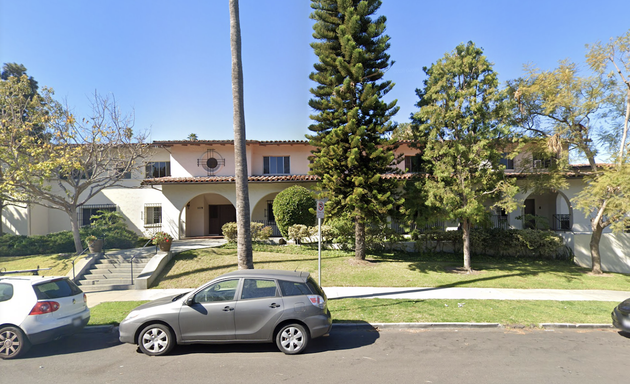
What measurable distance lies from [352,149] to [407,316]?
6580mm

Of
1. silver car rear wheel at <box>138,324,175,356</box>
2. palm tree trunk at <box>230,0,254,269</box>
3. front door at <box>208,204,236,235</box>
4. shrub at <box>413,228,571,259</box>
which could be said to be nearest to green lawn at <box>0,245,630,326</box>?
shrub at <box>413,228,571,259</box>

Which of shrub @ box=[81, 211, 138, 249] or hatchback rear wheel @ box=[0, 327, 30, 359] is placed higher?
shrub @ box=[81, 211, 138, 249]

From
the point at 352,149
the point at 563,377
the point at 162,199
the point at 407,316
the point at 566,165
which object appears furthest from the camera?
the point at 162,199

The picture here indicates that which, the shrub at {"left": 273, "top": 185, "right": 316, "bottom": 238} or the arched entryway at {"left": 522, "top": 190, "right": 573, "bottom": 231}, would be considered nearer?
the shrub at {"left": 273, "top": 185, "right": 316, "bottom": 238}

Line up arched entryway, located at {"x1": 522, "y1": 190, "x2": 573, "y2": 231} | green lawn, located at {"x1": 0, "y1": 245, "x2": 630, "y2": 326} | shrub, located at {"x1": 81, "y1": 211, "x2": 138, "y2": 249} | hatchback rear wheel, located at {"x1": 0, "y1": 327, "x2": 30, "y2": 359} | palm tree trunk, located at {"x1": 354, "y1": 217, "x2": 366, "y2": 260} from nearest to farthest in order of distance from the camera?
1. hatchback rear wheel, located at {"x1": 0, "y1": 327, "x2": 30, "y2": 359}
2. green lawn, located at {"x1": 0, "y1": 245, "x2": 630, "y2": 326}
3. palm tree trunk, located at {"x1": 354, "y1": 217, "x2": 366, "y2": 260}
4. shrub, located at {"x1": 81, "y1": 211, "x2": 138, "y2": 249}
5. arched entryway, located at {"x1": 522, "y1": 190, "x2": 573, "y2": 231}

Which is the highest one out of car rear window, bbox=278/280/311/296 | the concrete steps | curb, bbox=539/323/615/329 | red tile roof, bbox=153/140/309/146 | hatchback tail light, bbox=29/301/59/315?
red tile roof, bbox=153/140/309/146

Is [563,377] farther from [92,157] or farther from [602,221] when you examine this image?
[92,157]

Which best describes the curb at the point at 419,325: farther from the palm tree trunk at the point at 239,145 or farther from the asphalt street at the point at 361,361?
the palm tree trunk at the point at 239,145

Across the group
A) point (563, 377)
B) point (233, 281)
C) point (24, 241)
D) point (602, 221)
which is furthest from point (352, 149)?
point (24, 241)

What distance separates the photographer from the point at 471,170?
13.3 m

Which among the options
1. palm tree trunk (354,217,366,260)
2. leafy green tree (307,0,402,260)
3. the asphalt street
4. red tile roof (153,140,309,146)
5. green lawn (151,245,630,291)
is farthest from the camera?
red tile roof (153,140,309,146)

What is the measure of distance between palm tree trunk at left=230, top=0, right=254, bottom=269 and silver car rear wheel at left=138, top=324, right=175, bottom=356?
3.72 metres

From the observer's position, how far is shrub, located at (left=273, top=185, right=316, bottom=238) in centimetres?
1673

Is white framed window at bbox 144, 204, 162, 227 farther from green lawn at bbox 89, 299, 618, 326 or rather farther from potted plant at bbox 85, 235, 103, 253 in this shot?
green lawn at bbox 89, 299, 618, 326
